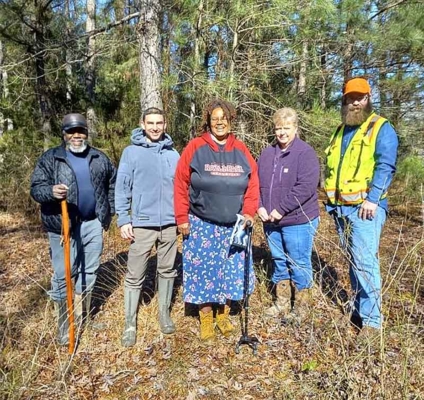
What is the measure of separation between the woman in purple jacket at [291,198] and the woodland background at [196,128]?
9.3 inches

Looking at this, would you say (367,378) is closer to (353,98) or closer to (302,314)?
(302,314)

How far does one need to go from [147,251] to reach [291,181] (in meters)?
1.38

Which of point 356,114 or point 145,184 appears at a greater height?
point 356,114

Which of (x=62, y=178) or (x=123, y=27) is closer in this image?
(x=62, y=178)

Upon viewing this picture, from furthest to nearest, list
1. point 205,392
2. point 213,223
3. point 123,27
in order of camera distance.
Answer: point 123,27 → point 213,223 → point 205,392

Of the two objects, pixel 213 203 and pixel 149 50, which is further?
pixel 149 50

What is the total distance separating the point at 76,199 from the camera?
277cm

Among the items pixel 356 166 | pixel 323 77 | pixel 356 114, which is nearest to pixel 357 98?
pixel 356 114

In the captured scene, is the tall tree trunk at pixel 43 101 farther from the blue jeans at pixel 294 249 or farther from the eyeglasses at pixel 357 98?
the eyeglasses at pixel 357 98

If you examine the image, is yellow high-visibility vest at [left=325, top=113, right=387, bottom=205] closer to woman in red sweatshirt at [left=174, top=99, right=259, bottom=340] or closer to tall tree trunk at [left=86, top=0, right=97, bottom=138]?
woman in red sweatshirt at [left=174, top=99, right=259, bottom=340]

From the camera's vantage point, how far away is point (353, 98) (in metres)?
2.69

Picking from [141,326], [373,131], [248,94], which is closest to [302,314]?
[141,326]

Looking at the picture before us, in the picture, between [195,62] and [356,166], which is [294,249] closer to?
[356,166]

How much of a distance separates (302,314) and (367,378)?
123 cm
